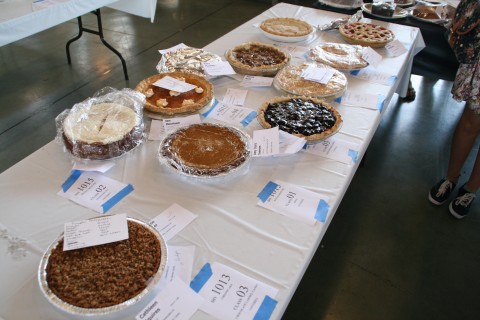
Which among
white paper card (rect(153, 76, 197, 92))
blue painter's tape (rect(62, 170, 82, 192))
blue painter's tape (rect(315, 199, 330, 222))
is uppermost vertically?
white paper card (rect(153, 76, 197, 92))

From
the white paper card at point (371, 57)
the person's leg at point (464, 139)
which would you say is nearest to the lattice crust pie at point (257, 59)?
the white paper card at point (371, 57)

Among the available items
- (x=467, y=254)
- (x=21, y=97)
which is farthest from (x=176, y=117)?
(x=21, y=97)

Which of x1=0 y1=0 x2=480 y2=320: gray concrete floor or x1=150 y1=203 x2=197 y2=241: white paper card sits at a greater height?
x1=150 y1=203 x2=197 y2=241: white paper card

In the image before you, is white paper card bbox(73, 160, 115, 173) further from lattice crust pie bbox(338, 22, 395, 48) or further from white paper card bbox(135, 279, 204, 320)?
lattice crust pie bbox(338, 22, 395, 48)

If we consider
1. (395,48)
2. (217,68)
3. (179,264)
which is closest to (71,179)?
(179,264)

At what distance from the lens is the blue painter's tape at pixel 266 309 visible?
73 centimetres

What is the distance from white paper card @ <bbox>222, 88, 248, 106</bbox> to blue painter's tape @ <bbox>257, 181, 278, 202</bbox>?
1.55 ft

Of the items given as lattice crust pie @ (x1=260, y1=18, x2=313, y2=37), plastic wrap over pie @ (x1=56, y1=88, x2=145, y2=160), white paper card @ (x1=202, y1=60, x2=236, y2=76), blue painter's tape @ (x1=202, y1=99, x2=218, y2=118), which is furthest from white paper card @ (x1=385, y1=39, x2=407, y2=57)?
plastic wrap over pie @ (x1=56, y1=88, x2=145, y2=160)

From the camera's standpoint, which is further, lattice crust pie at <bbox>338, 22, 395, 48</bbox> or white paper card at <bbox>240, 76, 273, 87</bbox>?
lattice crust pie at <bbox>338, 22, 395, 48</bbox>

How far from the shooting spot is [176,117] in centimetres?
129

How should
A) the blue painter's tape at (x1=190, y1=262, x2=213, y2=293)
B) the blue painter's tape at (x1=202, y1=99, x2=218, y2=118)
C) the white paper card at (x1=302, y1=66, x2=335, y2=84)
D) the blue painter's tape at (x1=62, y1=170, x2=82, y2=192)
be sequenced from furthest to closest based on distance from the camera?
1. the white paper card at (x1=302, y1=66, x2=335, y2=84)
2. the blue painter's tape at (x1=202, y1=99, x2=218, y2=118)
3. the blue painter's tape at (x1=62, y1=170, x2=82, y2=192)
4. the blue painter's tape at (x1=190, y1=262, x2=213, y2=293)

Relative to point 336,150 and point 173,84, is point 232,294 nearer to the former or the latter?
point 336,150

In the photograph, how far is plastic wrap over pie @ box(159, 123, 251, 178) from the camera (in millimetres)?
1024

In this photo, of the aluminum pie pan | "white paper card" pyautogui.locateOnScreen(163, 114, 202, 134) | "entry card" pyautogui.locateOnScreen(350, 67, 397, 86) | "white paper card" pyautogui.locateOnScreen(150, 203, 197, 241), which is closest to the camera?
the aluminum pie pan
